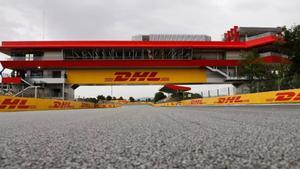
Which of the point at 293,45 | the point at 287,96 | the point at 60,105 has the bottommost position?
the point at 60,105

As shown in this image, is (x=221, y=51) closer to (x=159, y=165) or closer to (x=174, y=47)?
(x=174, y=47)

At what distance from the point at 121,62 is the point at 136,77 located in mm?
3543

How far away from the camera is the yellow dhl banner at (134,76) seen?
53.8m

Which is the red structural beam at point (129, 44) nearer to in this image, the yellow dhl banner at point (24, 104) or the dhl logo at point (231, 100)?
the dhl logo at point (231, 100)

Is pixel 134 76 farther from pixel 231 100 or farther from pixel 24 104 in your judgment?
pixel 24 104

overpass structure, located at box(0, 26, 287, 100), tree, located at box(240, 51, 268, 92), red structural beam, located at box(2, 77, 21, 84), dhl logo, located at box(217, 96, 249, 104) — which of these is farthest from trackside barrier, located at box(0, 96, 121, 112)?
tree, located at box(240, 51, 268, 92)

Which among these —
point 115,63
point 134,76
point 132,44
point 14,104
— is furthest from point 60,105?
point 132,44

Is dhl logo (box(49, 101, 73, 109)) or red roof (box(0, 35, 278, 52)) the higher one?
red roof (box(0, 35, 278, 52))

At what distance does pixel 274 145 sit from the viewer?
2.32m

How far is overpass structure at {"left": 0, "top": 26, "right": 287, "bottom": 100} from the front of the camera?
52250 millimetres

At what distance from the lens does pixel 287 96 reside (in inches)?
752

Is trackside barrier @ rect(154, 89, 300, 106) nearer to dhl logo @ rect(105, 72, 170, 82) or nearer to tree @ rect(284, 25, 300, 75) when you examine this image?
tree @ rect(284, 25, 300, 75)

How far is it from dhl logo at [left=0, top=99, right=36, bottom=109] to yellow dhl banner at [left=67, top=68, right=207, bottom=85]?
33.3m

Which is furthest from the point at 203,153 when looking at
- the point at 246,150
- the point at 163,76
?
the point at 163,76
